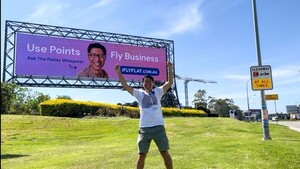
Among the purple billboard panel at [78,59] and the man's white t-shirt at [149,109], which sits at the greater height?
the purple billboard panel at [78,59]

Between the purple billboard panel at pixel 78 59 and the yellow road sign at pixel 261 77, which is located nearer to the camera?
the yellow road sign at pixel 261 77

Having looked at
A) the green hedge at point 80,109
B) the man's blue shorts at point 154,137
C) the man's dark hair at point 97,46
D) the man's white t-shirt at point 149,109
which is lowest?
the man's blue shorts at point 154,137

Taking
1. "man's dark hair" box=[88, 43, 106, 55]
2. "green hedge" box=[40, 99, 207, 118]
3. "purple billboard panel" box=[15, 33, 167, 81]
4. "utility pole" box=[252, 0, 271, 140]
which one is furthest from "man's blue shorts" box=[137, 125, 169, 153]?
"man's dark hair" box=[88, 43, 106, 55]

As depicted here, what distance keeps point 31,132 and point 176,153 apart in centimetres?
1283

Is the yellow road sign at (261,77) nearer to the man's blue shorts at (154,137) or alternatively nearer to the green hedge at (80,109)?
the man's blue shorts at (154,137)

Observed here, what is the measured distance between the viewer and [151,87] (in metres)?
6.89

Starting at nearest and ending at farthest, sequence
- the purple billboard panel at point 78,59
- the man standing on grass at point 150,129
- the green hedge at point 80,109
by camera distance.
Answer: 1. the man standing on grass at point 150,129
2. the green hedge at point 80,109
3. the purple billboard panel at point 78,59

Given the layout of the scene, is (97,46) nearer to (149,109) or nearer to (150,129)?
(149,109)

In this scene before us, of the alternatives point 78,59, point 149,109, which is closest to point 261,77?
point 149,109

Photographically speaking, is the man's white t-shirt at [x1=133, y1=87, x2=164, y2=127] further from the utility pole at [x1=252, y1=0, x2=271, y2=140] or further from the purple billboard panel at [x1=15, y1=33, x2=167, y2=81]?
the purple billboard panel at [x1=15, y1=33, x2=167, y2=81]

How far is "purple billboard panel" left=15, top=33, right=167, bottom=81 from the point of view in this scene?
38.2m

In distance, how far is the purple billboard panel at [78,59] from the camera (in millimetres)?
38188

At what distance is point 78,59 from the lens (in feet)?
134

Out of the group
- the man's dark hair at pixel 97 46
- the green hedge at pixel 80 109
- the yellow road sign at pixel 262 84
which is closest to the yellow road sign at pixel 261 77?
the yellow road sign at pixel 262 84
